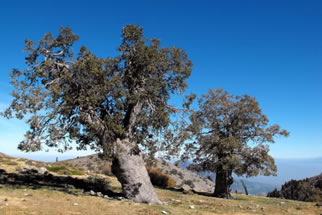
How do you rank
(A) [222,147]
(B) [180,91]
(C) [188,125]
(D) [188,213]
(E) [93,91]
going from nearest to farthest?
(D) [188,213] < (E) [93,91] < (C) [188,125] < (B) [180,91] < (A) [222,147]

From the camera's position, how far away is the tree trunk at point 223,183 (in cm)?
2817

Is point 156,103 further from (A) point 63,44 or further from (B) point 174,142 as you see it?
(A) point 63,44

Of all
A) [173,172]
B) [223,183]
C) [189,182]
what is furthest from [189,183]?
[223,183]

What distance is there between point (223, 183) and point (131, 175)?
49.7 feet

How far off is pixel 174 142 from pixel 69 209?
901 centimetres

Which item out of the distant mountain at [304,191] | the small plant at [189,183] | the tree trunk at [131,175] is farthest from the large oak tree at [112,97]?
the distant mountain at [304,191]

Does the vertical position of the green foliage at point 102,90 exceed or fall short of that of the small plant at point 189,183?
it exceeds it

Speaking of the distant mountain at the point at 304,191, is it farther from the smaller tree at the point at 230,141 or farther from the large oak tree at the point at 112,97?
the large oak tree at the point at 112,97

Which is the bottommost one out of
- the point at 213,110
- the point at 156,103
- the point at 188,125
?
the point at 188,125

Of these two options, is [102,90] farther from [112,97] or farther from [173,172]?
[173,172]

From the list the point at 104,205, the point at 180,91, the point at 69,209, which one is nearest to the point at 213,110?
the point at 180,91

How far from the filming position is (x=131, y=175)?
56.1ft

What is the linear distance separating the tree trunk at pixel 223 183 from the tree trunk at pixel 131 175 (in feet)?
43.7

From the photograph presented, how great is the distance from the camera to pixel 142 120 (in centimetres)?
1931
